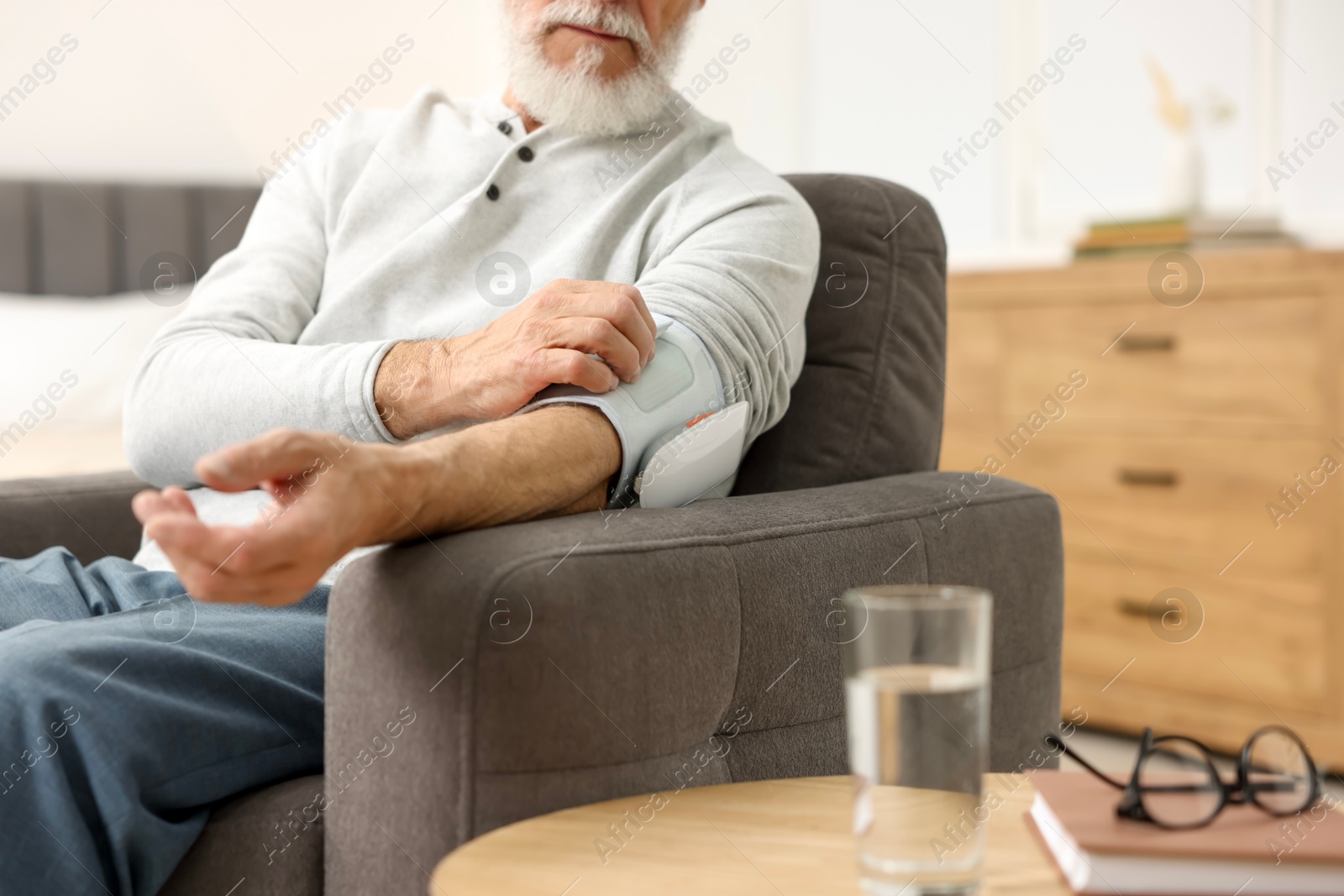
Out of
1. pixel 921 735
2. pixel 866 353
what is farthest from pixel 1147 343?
pixel 921 735

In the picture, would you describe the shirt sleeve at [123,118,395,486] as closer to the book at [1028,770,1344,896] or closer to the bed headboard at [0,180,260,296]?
the book at [1028,770,1344,896]

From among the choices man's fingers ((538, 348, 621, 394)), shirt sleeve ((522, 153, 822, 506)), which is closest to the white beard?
shirt sleeve ((522, 153, 822, 506))

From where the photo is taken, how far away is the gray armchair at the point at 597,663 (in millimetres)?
739

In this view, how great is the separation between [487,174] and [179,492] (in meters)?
0.68

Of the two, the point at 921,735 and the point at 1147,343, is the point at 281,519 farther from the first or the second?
the point at 1147,343

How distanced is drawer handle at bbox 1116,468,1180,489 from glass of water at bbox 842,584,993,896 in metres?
→ 1.94

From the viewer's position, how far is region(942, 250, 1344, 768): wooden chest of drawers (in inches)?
84.2

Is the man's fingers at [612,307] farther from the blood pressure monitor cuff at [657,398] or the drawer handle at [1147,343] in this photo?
the drawer handle at [1147,343]

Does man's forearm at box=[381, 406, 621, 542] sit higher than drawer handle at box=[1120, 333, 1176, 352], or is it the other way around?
man's forearm at box=[381, 406, 621, 542]

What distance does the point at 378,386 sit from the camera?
40.3 inches

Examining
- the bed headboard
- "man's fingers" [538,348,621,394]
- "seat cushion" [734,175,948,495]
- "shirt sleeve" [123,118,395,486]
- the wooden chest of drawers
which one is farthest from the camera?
the bed headboard

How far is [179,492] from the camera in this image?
2.35 feet

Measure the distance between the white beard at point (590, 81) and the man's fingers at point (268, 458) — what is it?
68 cm

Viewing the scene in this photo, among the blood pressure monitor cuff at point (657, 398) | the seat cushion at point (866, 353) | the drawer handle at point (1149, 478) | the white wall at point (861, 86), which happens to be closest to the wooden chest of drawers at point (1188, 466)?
the drawer handle at point (1149, 478)
